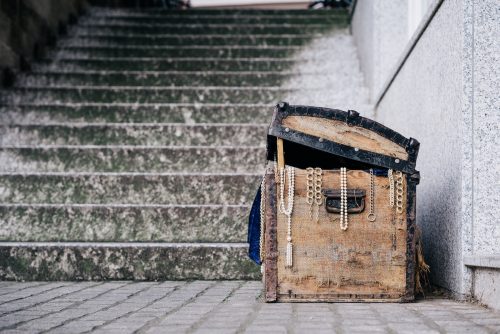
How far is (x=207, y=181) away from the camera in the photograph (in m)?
4.98

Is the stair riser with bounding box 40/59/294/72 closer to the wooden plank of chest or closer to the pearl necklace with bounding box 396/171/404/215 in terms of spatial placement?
the wooden plank of chest

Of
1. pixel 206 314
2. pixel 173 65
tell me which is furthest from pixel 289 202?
pixel 173 65

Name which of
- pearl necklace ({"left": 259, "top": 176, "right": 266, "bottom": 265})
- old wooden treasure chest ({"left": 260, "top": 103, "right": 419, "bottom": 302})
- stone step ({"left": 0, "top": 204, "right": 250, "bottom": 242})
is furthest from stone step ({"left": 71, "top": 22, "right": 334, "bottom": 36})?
old wooden treasure chest ({"left": 260, "top": 103, "right": 419, "bottom": 302})

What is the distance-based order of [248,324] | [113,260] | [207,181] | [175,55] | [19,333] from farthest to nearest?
[175,55]
[207,181]
[113,260]
[248,324]
[19,333]

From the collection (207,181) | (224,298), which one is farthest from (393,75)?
(224,298)

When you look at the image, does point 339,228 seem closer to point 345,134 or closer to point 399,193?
point 399,193

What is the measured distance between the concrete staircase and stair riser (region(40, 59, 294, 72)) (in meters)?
0.01

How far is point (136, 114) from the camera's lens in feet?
20.5

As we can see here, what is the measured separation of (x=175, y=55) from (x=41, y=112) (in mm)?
2041

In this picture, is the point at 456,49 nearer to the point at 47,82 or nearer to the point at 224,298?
the point at 224,298

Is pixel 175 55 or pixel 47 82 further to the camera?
pixel 175 55

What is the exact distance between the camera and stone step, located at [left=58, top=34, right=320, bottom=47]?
8156 millimetres

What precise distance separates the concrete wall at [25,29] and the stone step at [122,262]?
3.11 metres

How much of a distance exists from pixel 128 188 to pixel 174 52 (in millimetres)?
3203
